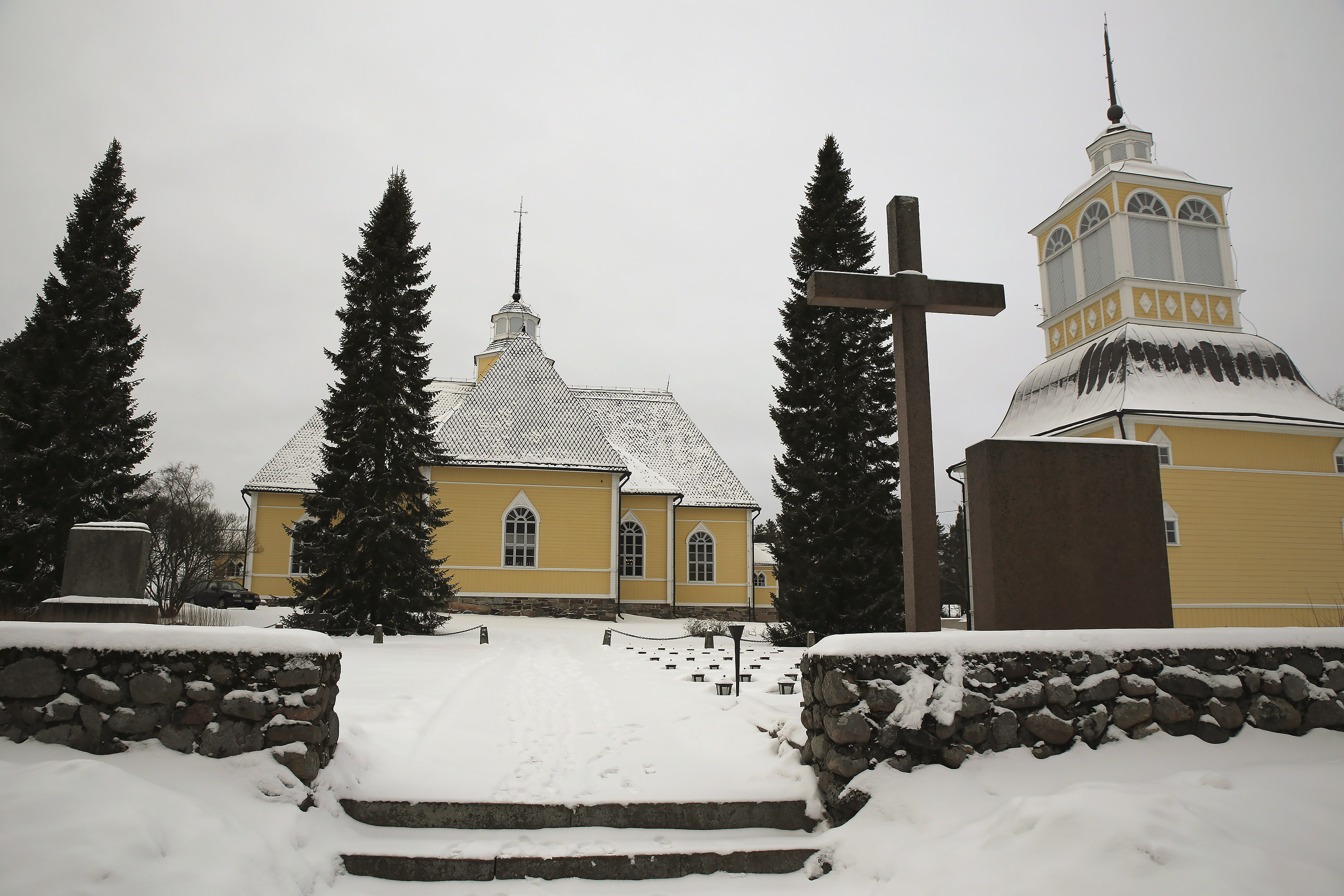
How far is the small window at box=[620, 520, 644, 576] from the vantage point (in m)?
27.6

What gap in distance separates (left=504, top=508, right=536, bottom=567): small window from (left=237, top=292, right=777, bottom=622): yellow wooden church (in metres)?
0.03

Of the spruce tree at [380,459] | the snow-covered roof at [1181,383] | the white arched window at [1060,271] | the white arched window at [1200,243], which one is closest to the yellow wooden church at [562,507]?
the spruce tree at [380,459]

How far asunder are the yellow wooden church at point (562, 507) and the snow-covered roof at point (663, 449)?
0.21 feet

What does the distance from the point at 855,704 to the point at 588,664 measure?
813 cm

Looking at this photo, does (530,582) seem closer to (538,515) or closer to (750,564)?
(538,515)

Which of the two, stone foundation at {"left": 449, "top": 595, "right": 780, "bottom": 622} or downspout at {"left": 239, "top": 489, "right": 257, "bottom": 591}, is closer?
stone foundation at {"left": 449, "top": 595, "right": 780, "bottom": 622}

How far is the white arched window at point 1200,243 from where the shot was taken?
81.7 feet

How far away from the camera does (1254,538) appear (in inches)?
805

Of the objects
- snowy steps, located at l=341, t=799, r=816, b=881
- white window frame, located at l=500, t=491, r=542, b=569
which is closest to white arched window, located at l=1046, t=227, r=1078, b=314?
white window frame, located at l=500, t=491, r=542, b=569

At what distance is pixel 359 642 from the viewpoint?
A: 1405cm

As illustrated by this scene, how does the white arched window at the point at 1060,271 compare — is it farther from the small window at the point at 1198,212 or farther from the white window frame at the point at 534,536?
the white window frame at the point at 534,536

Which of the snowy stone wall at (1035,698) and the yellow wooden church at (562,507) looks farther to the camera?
the yellow wooden church at (562,507)

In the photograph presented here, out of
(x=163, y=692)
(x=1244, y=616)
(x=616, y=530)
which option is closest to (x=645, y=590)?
(x=616, y=530)

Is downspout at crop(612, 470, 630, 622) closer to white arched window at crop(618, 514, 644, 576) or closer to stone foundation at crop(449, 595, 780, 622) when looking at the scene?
stone foundation at crop(449, 595, 780, 622)
